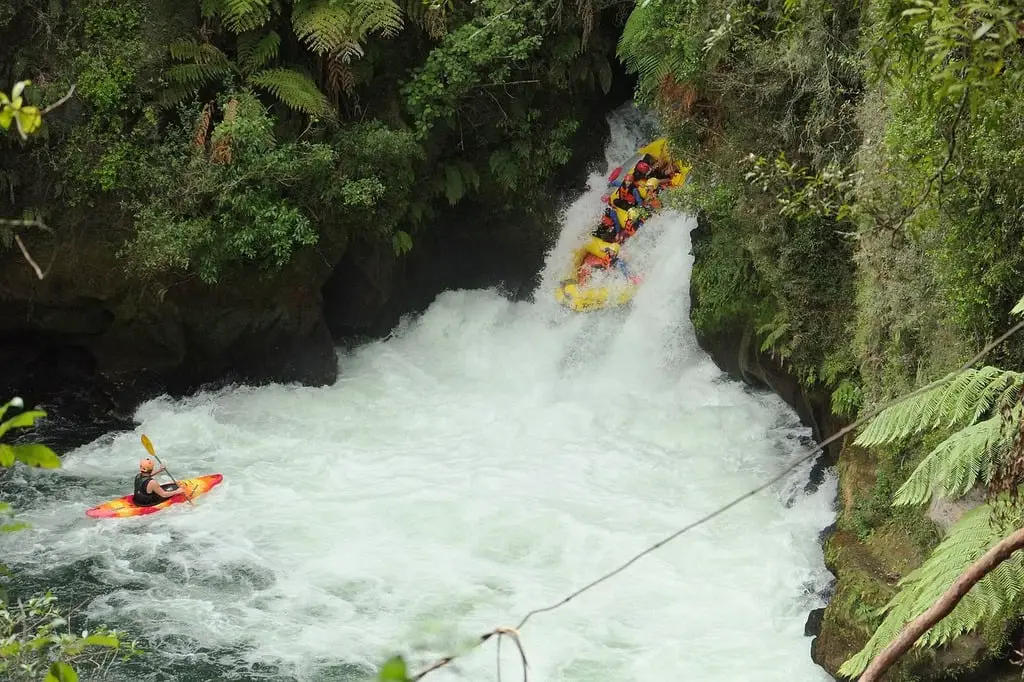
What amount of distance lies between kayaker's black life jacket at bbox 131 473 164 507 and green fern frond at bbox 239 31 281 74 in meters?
4.51

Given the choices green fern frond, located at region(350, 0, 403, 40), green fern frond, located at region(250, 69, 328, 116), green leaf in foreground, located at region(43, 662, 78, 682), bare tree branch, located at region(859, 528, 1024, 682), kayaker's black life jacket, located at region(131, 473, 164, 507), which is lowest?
kayaker's black life jacket, located at region(131, 473, 164, 507)

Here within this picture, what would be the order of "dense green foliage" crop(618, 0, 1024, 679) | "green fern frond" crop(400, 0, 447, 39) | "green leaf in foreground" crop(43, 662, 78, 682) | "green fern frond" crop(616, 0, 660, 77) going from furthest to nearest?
"green fern frond" crop(400, 0, 447, 39)
"green fern frond" crop(616, 0, 660, 77)
"dense green foliage" crop(618, 0, 1024, 679)
"green leaf in foreground" crop(43, 662, 78, 682)

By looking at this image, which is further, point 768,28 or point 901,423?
point 768,28

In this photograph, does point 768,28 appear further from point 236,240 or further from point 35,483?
point 35,483

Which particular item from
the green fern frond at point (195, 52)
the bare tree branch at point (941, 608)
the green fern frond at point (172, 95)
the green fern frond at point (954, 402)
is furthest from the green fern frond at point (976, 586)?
the green fern frond at point (195, 52)

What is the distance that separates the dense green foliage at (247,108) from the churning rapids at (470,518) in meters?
1.84

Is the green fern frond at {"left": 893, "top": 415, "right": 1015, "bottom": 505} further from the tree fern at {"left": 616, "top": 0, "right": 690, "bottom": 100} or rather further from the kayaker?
the kayaker

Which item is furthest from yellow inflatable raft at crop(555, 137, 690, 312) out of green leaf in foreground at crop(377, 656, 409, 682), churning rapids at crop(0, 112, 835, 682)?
green leaf in foreground at crop(377, 656, 409, 682)

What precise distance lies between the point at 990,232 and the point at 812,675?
10.5 ft

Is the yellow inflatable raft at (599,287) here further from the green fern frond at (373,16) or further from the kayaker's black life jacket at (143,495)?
the kayaker's black life jacket at (143,495)

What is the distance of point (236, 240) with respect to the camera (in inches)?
421

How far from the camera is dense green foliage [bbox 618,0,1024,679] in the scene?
4.56 m

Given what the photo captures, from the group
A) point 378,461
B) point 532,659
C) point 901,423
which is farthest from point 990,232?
point 378,461

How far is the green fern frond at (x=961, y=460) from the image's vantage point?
4656 millimetres
